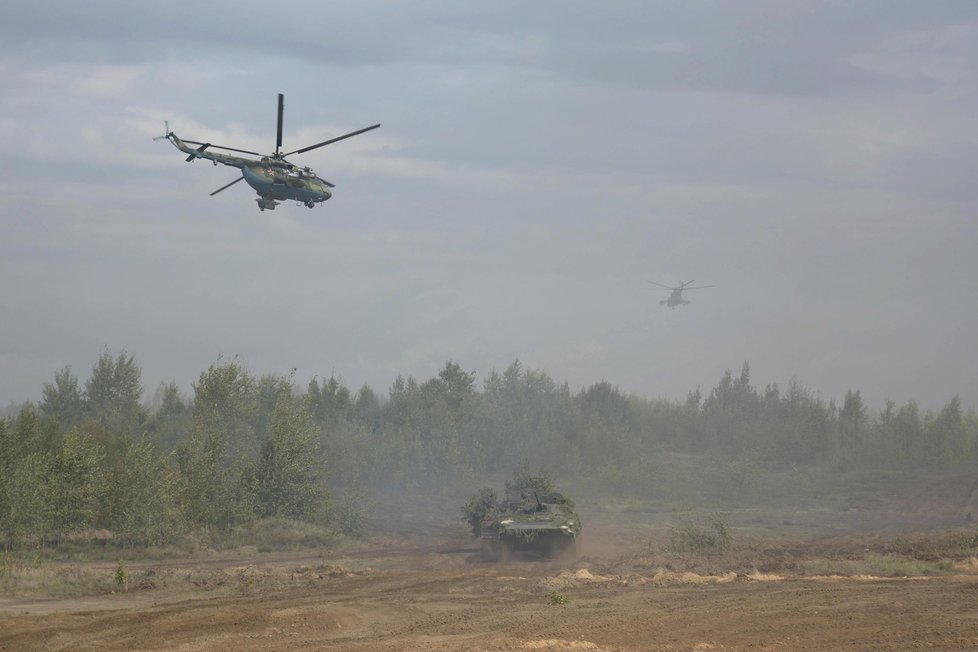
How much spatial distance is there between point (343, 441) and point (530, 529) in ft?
126

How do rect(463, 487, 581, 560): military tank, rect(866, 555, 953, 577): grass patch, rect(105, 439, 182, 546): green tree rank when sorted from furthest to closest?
rect(105, 439, 182, 546): green tree → rect(463, 487, 581, 560): military tank → rect(866, 555, 953, 577): grass patch

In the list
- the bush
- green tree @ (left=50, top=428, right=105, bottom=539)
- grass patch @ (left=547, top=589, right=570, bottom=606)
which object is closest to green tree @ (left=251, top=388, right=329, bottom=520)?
green tree @ (left=50, top=428, right=105, bottom=539)

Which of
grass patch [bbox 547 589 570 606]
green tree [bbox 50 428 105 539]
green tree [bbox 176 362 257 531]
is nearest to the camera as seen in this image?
grass patch [bbox 547 589 570 606]

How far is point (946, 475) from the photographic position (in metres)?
72.3

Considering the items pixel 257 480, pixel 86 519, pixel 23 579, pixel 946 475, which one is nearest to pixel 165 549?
pixel 86 519

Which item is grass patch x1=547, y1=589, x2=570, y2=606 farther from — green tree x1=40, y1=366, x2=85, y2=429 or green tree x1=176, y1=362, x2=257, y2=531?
green tree x1=40, y1=366, x2=85, y2=429

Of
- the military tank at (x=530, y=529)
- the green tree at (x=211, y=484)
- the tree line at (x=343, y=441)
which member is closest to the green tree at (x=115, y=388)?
the tree line at (x=343, y=441)

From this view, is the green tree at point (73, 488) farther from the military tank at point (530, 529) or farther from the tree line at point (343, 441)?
the military tank at point (530, 529)

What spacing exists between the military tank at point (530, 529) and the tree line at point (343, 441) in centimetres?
856

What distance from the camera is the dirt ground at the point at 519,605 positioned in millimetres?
17969

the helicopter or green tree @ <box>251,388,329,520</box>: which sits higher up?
the helicopter

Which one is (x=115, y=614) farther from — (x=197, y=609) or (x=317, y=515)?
(x=317, y=515)

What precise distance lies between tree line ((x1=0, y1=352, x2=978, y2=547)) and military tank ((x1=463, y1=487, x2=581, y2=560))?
8.56 metres

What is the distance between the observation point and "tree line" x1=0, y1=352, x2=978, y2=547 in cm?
3866
